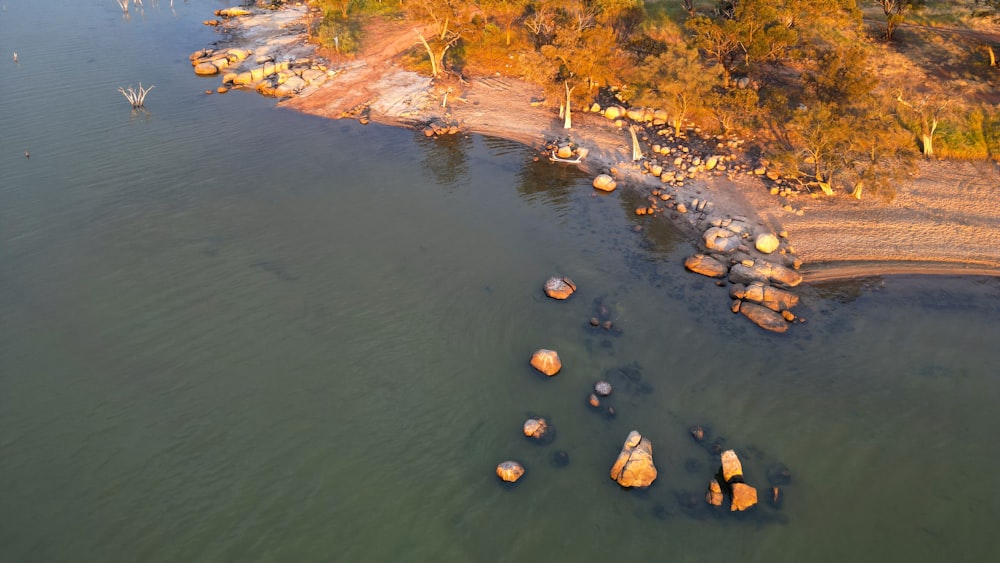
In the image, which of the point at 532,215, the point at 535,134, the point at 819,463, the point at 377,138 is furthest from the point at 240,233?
the point at 819,463

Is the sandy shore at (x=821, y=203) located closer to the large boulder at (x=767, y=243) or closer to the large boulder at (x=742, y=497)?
the large boulder at (x=767, y=243)

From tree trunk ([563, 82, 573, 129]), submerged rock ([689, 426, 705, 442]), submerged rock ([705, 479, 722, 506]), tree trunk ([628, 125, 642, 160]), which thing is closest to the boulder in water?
submerged rock ([689, 426, 705, 442])

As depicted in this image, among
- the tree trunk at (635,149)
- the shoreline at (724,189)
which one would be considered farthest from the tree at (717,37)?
the tree trunk at (635,149)

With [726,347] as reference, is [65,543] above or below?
below

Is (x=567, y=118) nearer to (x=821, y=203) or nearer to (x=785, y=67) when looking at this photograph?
(x=785, y=67)

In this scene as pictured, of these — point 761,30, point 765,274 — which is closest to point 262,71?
point 761,30

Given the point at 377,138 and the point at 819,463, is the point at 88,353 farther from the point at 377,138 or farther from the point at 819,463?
the point at 819,463

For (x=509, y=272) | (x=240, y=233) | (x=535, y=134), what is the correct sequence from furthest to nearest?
(x=535, y=134)
(x=240, y=233)
(x=509, y=272)
